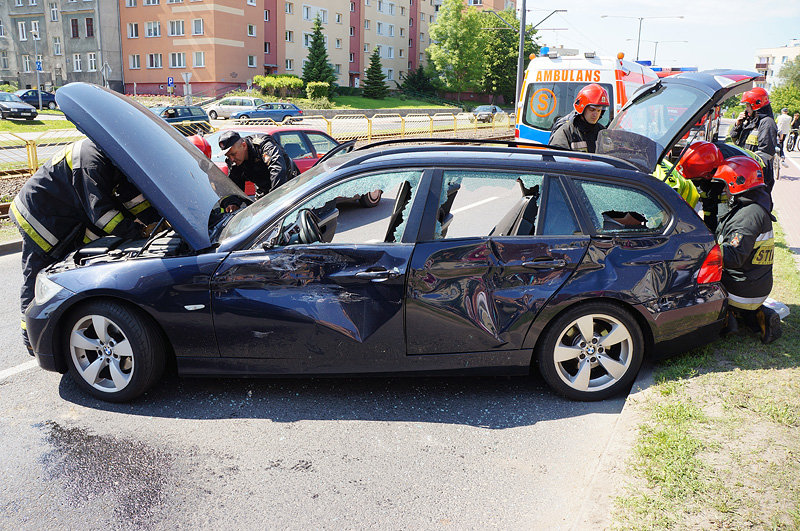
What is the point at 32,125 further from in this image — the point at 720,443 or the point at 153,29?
the point at 720,443

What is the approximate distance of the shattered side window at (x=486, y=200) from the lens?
398cm

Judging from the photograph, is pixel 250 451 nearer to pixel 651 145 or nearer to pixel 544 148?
pixel 544 148

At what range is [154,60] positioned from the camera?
56.7 metres

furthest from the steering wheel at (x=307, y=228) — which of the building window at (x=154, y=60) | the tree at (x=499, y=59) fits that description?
the tree at (x=499, y=59)

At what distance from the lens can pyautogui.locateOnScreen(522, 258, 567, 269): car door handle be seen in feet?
12.8

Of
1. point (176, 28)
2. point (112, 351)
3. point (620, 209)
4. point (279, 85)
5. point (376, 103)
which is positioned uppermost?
point (176, 28)

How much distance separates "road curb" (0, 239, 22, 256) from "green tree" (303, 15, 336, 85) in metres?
51.9

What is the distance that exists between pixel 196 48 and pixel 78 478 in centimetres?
5661

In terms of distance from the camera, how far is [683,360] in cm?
440

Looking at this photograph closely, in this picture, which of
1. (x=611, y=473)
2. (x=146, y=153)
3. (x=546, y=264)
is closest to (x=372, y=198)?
(x=546, y=264)

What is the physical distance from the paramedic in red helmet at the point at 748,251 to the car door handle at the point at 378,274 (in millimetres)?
2560

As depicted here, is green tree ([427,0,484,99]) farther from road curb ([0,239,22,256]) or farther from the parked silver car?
road curb ([0,239,22,256])

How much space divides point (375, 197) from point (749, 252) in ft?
9.00

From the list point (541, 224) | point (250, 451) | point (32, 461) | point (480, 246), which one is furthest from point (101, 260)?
point (541, 224)
